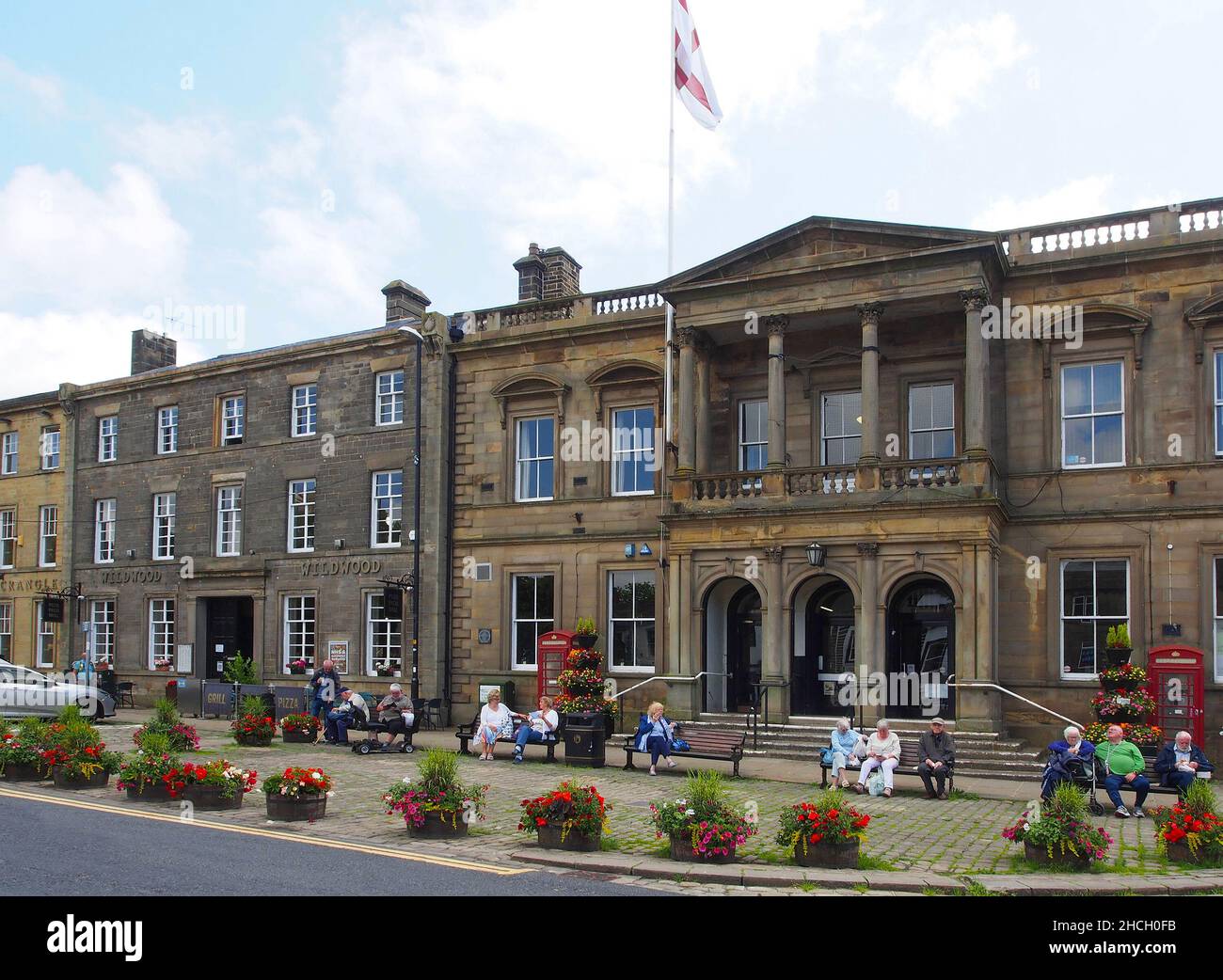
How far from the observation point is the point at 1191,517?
2211 centimetres

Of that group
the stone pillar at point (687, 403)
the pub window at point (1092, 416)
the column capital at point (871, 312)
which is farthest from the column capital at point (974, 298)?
the stone pillar at point (687, 403)

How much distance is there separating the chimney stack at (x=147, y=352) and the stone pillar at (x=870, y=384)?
86.1 feet

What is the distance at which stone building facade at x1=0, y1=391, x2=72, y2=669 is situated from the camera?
38.1 meters

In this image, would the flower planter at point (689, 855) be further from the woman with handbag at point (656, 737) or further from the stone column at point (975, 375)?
the stone column at point (975, 375)

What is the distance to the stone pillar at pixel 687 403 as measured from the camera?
25359 mm

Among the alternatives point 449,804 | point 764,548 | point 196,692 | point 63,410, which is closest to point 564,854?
point 449,804

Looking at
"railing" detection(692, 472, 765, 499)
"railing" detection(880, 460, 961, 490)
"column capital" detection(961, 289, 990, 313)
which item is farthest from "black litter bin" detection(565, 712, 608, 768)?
"column capital" detection(961, 289, 990, 313)

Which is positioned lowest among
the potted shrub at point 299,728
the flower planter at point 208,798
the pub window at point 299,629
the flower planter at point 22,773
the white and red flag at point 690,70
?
the potted shrub at point 299,728

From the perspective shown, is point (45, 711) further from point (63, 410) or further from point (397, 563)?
point (63, 410)

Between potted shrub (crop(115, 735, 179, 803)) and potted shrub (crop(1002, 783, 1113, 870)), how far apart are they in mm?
10983

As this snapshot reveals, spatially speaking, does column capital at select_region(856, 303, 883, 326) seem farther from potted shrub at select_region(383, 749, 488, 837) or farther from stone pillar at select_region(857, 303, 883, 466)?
potted shrub at select_region(383, 749, 488, 837)

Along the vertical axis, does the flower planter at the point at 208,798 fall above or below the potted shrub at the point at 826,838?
below

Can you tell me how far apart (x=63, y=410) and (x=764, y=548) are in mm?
26115

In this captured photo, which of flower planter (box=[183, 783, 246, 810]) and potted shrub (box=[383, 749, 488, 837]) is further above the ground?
potted shrub (box=[383, 749, 488, 837])
